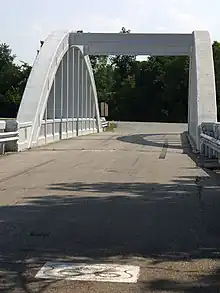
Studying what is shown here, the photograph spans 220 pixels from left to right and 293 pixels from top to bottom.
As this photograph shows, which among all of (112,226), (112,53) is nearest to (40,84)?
(112,53)

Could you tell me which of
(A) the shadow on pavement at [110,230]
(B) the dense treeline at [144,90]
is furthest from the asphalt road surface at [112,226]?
(B) the dense treeline at [144,90]

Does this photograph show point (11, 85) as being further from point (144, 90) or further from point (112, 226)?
point (112, 226)

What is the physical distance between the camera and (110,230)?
310 inches

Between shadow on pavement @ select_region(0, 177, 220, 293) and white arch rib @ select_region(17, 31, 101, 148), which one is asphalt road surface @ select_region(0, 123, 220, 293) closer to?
shadow on pavement @ select_region(0, 177, 220, 293)

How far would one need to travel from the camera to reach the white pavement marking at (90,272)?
5.74 meters

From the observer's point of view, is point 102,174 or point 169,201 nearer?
point 169,201

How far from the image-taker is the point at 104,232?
775cm

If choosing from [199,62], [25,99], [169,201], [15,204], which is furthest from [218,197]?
[199,62]

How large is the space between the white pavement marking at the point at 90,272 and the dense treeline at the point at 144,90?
71068 millimetres

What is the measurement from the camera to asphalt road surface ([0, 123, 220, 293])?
5751 millimetres

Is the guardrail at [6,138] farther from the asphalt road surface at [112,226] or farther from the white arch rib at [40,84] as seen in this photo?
the asphalt road surface at [112,226]

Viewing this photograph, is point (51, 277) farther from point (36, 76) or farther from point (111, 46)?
point (111, 46)

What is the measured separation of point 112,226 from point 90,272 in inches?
87.4

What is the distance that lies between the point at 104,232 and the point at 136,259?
134cm
